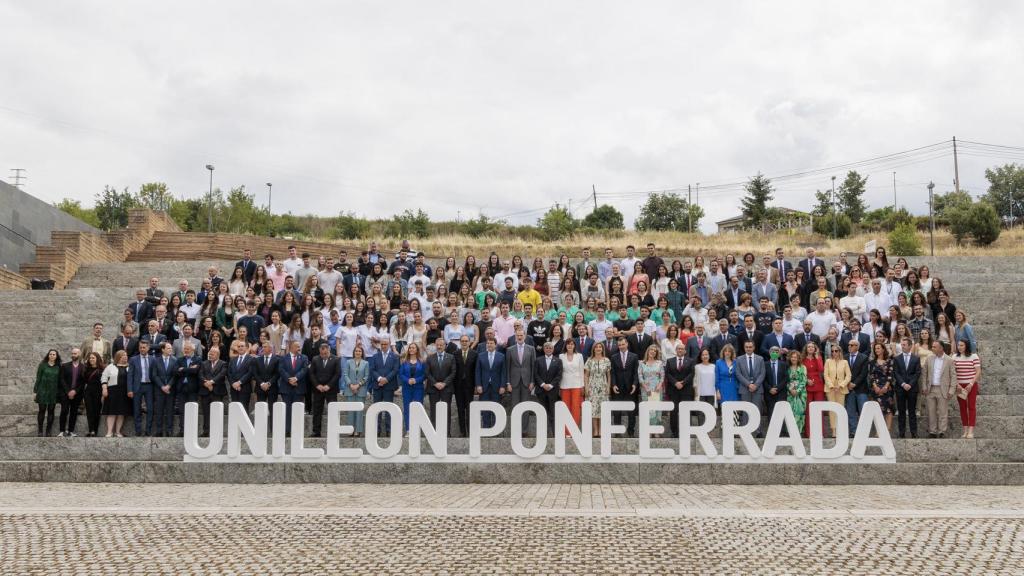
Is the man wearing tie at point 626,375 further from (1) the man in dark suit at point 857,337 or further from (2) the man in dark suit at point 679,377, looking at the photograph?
(1) the man in dark suit at point 857,337

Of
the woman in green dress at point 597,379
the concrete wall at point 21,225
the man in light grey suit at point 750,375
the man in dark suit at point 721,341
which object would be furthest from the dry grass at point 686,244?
the man in light grey suit at point 750,375

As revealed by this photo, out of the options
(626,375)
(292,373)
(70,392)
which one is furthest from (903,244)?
(70,392)

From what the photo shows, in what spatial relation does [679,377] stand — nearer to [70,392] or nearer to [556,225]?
[70,392]

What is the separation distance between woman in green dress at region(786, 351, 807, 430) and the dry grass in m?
21.4

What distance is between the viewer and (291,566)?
6.91 meters

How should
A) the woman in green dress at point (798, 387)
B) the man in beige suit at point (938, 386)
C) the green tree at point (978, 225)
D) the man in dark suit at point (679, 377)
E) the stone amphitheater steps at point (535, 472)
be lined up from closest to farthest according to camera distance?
the stone amphitheater steps at point (535, 472), the man in beige suit at point (938, 386), the woman in green dress at point (798, 387), the man in dark suit at point (679, 377), the green tree at point (978, 225)

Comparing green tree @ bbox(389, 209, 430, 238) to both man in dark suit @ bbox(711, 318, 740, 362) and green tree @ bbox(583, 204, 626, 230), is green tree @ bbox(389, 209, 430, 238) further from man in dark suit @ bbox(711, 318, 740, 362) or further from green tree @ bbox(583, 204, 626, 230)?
man in dark suit @ bbox(711, 318, 740, 362)

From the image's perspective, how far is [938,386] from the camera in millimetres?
13477

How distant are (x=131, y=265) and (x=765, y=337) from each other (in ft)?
63.4

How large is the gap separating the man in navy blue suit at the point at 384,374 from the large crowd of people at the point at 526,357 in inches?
1.0

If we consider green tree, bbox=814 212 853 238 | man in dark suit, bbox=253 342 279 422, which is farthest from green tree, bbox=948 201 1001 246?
man in dark suit, bbox=253 342 279 422

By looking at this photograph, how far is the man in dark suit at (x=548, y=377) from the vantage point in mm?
13914

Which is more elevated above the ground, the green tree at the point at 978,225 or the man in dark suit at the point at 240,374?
the green tree at the point at 978,225

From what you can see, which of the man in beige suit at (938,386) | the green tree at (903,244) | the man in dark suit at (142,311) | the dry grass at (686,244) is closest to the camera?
the man in beige suit at (938,386)
